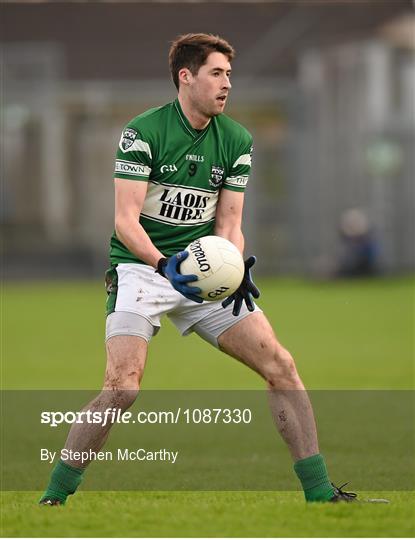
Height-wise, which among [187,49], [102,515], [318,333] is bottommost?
[318,333]

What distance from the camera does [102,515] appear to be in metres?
6.24

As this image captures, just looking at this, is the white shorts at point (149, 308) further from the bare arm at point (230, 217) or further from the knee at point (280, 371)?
the bare arm at point (230, 217)

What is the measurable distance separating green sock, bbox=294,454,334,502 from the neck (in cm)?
198

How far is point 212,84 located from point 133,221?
887 millimetres

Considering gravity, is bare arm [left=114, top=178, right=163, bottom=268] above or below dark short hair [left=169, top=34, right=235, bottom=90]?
below

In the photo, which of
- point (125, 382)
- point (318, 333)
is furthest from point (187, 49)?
point (318, 333)

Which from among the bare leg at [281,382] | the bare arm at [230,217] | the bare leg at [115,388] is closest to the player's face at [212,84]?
the bare arm at [230,217]

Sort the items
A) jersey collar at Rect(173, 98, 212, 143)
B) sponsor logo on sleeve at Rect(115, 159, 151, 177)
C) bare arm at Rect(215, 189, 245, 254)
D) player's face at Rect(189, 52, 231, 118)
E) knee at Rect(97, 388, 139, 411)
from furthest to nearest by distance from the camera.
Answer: bare arm at Rect(215, 189, 245, 254), jersey collar at Rect(173, 98, 212, 143), player's face at Rect(189, 52, 231, 118), sponsor logo on sleeve at Rect(115, 159, 151, 177), knee at Rect(97, 388, 139, 411)

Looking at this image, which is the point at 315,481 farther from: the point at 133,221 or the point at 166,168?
the point at 166,168

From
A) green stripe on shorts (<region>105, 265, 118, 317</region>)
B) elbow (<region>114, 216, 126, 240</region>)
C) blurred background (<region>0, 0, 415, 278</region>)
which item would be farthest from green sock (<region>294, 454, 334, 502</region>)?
blurred background (<region>0, 0, 415, 278</region>)

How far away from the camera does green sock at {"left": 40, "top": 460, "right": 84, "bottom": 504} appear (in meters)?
6.59

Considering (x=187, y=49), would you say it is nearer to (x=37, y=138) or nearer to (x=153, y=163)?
(x=153, y=163)

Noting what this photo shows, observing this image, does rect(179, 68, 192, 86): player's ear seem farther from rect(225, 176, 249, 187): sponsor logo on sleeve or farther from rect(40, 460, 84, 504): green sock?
rect(40, 460, 84, 504): green sock

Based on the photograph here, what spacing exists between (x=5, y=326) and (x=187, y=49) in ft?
47.4
